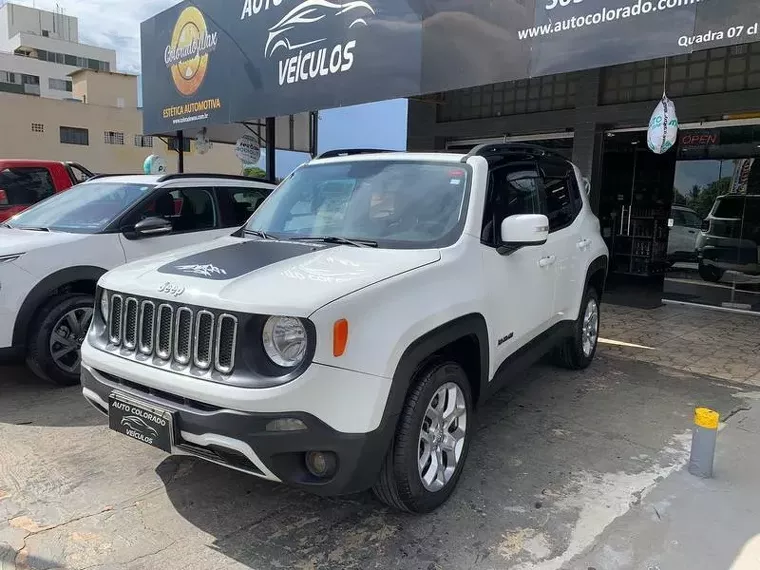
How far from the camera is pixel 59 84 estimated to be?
238 feet

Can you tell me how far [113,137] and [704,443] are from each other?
4494cm

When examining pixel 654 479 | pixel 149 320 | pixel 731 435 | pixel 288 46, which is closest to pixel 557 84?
pixel 288 46

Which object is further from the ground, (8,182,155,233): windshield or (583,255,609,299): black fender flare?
(8,182,155,233): windshield

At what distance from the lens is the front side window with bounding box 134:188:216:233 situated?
5.67 meters

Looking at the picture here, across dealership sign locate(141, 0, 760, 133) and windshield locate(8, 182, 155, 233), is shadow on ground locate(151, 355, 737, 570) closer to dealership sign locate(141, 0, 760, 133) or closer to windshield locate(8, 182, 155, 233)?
windshield locate(8, 182, 155, 233)

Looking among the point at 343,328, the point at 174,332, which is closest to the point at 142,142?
the point at 174,332

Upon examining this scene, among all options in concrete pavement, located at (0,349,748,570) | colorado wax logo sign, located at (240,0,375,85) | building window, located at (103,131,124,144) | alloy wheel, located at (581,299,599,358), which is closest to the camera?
concrete pavement, located at (0,349,748,570)

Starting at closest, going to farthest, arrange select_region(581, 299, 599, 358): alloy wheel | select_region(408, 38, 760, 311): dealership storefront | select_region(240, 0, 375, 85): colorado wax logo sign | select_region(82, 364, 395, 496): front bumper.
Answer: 1. select_region(82, 364, 395, 496): front bumper
2. select_region(581, 299, 599, 358): alloy wheel
3. select_region(240, 0, 375, 85): colorado wax logo sign
4. select_region(408, 38, 760, 311): dealership storefront

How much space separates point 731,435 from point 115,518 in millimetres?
4070

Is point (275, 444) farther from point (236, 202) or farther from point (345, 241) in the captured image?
point (236, 202)

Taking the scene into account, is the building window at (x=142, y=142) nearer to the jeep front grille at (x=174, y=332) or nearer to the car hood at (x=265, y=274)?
the car hood at (x=265, y=274)

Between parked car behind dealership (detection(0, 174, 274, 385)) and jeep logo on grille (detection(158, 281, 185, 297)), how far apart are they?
91.8 inches

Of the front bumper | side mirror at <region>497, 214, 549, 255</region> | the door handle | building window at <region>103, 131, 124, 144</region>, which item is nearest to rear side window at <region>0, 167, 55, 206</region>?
the front bumper

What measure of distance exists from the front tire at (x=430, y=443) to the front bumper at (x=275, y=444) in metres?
0.15
